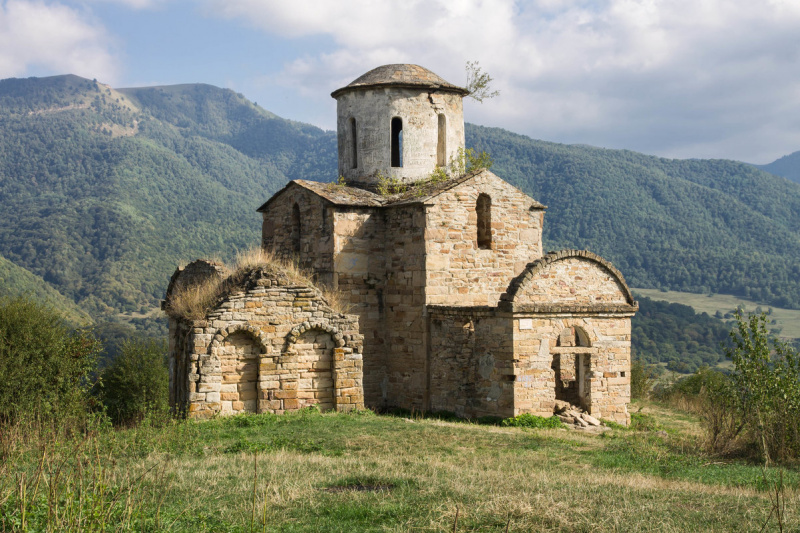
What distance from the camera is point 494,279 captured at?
17016 millimetres

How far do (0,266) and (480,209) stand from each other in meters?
55.9

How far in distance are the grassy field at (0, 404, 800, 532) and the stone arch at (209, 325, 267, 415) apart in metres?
0.72

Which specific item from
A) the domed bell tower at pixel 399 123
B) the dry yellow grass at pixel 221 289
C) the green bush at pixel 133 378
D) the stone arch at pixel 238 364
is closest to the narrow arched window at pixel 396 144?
the domed bell tower at pixel 399 123

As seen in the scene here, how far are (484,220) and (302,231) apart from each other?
434 centimetres

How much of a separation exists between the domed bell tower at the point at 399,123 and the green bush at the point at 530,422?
688 centimetres

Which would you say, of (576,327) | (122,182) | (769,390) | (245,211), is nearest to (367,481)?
(769,390)

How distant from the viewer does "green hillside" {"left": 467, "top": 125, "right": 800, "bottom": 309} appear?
262 ft

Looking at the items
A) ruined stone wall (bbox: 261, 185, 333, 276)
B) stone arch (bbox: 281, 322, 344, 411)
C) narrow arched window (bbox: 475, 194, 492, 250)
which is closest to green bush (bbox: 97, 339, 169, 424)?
ruined stone wall (bbox: 261, 185, 333, 276)

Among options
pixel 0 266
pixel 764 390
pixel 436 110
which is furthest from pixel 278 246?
pixel 0 266

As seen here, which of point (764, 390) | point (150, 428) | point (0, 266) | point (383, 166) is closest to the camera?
point (150, 428)

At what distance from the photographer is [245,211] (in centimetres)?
10262

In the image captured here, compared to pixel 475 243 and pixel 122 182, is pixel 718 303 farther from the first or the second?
pixel 122 182

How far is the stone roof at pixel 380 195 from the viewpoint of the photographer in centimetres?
1677

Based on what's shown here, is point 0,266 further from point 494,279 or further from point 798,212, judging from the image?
point 798,212
